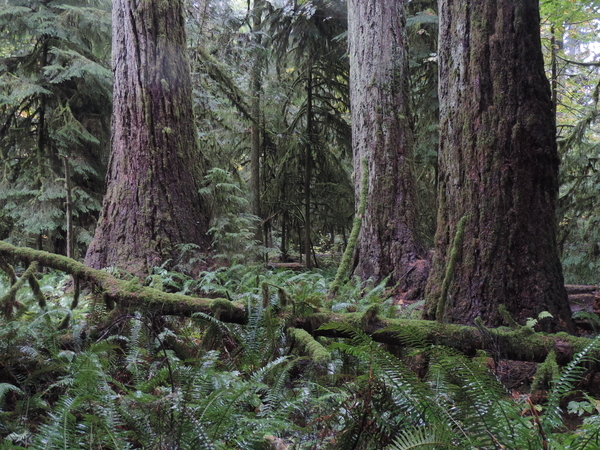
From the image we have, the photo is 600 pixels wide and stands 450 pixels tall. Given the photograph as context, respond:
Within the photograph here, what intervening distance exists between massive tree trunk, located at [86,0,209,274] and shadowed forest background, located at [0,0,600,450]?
0.09 feet

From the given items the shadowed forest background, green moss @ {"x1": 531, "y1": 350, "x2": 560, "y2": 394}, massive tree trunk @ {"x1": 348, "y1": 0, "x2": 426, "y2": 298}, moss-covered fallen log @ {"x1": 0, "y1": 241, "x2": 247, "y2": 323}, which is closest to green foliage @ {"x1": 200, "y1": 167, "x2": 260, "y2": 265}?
the shadowed forest background

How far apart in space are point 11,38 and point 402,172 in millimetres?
9211

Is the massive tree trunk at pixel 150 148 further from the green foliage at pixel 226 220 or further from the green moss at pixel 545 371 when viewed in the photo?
the green moss at pixel 545 371

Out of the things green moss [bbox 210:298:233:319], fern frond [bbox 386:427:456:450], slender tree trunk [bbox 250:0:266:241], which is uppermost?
slender tree trunk [bbox 250:0:266:241]

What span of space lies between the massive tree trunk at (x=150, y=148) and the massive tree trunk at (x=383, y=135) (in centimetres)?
224

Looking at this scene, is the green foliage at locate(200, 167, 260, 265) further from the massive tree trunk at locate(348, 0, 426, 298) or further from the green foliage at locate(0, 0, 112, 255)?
the green foliage at locate(0, 0, 112, 255)

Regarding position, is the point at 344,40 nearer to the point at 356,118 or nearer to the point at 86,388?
the point at 356,118

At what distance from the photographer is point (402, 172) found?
573 centimetres

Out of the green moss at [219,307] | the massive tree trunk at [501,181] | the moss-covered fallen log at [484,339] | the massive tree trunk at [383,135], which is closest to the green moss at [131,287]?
the green moss at [219,307]

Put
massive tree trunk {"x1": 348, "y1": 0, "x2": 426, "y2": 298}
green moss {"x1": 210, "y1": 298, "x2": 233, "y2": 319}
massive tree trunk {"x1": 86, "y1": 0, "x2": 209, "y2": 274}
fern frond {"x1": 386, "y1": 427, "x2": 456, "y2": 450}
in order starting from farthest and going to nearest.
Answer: massive tree trunk {"x1": 348, "y1": 0, "x2": 426, "y2": 298}
massive tree trunk {"x1": 86, "y1": 0, "x2": 209, "y2": 274}
green moss {"x1": 210, "y1": 298, "x2": 233, "y2": 319}
fern frond {"x1": 386, "y1": 427, "x2": 456, "y2": 450}

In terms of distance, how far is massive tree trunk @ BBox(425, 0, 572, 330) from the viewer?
109 inches

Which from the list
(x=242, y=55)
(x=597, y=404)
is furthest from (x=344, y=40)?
(x=597, y=404)

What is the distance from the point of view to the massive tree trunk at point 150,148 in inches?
187

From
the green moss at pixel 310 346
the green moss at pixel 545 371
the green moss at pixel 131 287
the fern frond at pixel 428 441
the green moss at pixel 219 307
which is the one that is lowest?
the fern frond at pixel 428 441
